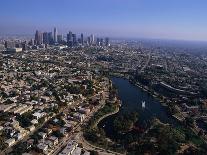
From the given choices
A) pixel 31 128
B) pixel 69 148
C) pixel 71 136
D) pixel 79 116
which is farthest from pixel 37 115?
pixel 69 148

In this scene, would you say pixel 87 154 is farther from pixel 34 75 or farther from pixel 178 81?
pixel 178 81

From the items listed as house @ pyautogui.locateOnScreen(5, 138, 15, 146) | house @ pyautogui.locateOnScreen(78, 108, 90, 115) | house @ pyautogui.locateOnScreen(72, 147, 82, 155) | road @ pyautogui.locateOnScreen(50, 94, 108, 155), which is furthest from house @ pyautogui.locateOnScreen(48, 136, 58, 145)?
house @ pyautogui.locateOnScreen(78, 108, 90, 115)

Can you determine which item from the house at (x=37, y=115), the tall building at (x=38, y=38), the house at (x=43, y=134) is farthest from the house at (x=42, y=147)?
the tall building at (x=38, y=38)

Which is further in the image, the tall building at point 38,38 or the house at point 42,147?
the tall building at point 38,38

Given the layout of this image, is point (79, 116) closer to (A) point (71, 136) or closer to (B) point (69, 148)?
(A) point (71, 136)

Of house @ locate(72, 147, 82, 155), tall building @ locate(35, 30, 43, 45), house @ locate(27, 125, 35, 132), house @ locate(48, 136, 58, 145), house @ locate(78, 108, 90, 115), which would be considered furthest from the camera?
tall building @ locate(35, 30, 43, 45)

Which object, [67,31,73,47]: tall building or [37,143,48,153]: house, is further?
[67,31,73,47]: tall building

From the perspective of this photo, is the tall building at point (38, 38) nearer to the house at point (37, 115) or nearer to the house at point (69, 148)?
the house at point (37, 115)

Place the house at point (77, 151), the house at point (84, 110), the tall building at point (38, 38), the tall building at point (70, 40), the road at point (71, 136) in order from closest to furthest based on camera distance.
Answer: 1. the house at point (77, 151)
2. the road at point (71, 136)
3. the house at point (84, 110)
4. the tall building at point (38, 38)
5. the tall building at point (70, 40)

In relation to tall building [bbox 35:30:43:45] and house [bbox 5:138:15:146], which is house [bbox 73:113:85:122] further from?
tall building [bbox 35:30:43:45]

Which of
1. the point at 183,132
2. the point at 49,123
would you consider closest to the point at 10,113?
the point at 49,123

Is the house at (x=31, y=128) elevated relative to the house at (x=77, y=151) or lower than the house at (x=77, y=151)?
lower
